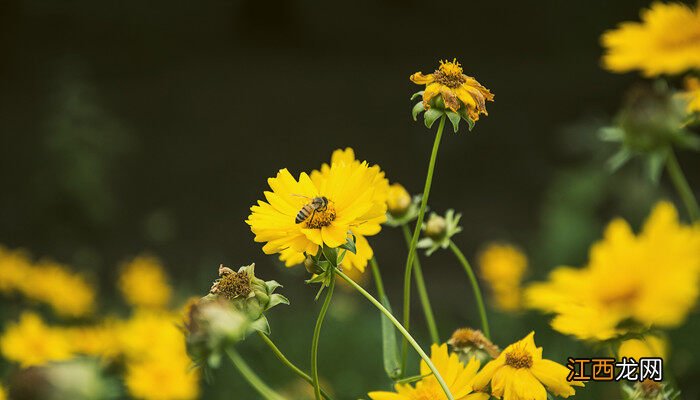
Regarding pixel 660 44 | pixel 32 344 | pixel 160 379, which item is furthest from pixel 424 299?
pixel 32 344

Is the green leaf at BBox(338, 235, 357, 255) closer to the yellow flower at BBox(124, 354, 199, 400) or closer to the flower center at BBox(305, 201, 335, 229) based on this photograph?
the flower center at BBox(305, 201, 335, 229)

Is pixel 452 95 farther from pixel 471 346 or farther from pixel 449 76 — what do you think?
pixel 471 346

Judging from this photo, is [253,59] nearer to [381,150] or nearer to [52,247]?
[381,150]

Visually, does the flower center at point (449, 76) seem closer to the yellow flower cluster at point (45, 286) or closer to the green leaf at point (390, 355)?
the green leaf at point (390, 355)

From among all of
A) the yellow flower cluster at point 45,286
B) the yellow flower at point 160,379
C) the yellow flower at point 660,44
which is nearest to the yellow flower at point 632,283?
the yellow flower at point 660,44

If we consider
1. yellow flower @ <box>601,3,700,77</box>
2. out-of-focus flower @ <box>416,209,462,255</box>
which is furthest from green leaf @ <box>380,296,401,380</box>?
yellow flower @ <box>601,3,700,77</box>

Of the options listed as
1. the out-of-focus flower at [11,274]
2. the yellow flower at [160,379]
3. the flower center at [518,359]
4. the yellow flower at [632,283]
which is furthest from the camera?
the out-of-focus flower at [11,274]
